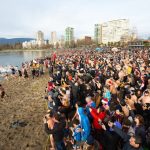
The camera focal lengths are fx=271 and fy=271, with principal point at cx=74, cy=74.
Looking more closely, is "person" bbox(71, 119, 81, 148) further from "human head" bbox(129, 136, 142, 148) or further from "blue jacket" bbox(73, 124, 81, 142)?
"human head" bbox(129, 136, 142, 148)

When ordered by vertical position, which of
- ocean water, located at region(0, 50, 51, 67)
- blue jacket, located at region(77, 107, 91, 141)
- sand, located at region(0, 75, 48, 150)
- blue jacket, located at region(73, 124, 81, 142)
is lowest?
ocean water, located at region(0, 50, 51, 67)

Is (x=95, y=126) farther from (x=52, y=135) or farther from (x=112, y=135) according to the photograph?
(x=52, y=135)

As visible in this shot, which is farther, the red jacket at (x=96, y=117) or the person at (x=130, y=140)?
the red jacket at (x=96, y=117)

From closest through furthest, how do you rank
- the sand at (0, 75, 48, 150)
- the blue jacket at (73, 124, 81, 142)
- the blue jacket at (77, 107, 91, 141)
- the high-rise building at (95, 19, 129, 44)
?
1. the blue jacket at (77, 107, 91, 141)
2. the blue jacket at (73, 124, 81, 142)
3. the sand at (0, 75, 48, 150)
4. the high-rise building at (95, 19, 129, 44)

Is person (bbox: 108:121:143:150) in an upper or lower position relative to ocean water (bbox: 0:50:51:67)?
upper

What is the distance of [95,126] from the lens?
6.83 metres

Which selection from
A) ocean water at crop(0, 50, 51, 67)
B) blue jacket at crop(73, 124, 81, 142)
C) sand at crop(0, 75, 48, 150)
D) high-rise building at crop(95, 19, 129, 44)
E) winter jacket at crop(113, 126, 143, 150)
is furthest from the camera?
high-rise building at crop(95, 19, 129, 44)

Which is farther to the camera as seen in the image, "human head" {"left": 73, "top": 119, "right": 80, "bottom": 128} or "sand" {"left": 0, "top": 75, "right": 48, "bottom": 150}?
"sand" {"left": 0, "top": 75, "right": 48, "bottom": 150}

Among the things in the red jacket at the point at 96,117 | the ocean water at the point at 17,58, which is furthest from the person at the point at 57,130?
the ocean water at the point at 17,58

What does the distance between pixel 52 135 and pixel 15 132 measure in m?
3.20

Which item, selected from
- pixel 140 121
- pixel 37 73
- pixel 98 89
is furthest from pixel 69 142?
pixel 37 73

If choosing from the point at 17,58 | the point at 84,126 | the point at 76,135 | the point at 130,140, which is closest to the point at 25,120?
the point at 76,135

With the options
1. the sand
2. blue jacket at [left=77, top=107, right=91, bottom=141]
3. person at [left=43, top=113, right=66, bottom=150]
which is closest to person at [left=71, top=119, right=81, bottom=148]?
blue jacket at [left=77, top=107, right=91, bottom=141]

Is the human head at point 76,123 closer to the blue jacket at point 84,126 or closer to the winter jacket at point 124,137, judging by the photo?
the blue jacket at point 84,126
